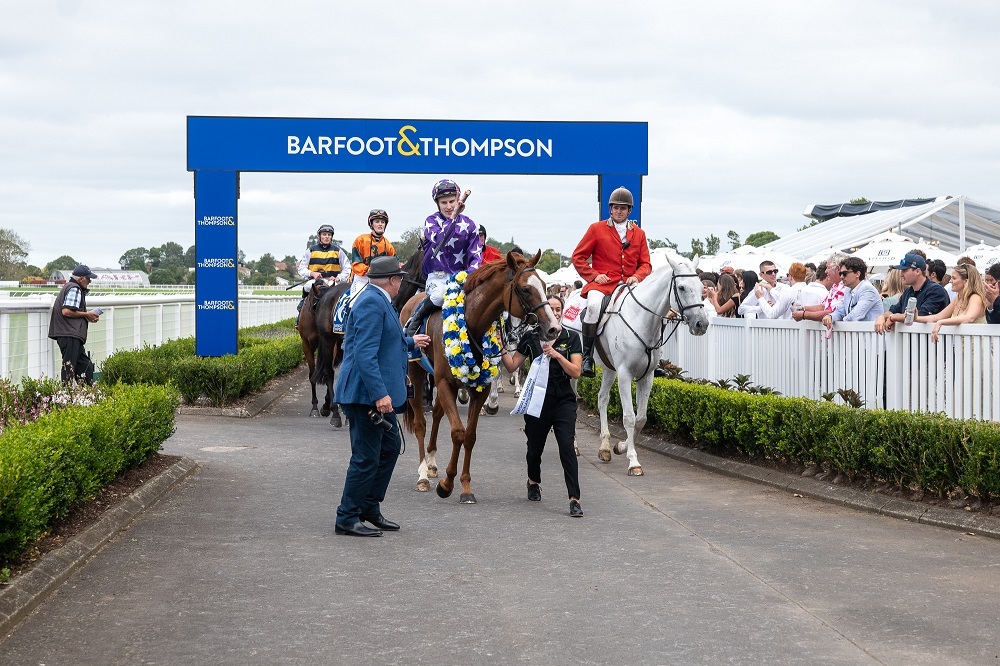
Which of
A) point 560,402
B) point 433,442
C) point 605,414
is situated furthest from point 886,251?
point 560,402

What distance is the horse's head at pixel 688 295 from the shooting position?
1163 cm

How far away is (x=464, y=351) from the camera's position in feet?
30.9

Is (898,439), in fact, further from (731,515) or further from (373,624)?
(373,624)

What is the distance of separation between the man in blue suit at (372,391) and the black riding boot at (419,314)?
158 centimetres

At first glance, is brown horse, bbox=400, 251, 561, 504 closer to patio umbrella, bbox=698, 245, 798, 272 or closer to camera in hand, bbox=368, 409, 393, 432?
camera in hand, bbox=368, 409, 393, 432

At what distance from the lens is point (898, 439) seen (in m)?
9.34

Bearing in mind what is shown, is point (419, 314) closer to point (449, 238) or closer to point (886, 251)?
point (449, 238)

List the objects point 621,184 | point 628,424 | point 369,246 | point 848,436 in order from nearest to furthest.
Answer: point 848,436, point 628,424, point 369,246, point 621,184

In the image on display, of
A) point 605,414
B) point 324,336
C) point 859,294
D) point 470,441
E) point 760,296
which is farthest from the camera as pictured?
point 324,336

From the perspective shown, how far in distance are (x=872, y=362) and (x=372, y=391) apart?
17.5 feet

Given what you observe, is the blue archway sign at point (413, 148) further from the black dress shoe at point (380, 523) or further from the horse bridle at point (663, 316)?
the black dress shoe at point (380, 523)

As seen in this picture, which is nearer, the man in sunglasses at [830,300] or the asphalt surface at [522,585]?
the asphalt surface at [522,585]

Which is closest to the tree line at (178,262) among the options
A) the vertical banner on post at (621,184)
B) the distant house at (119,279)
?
the distant house at (119,279)

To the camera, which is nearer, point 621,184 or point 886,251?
point 621,184
